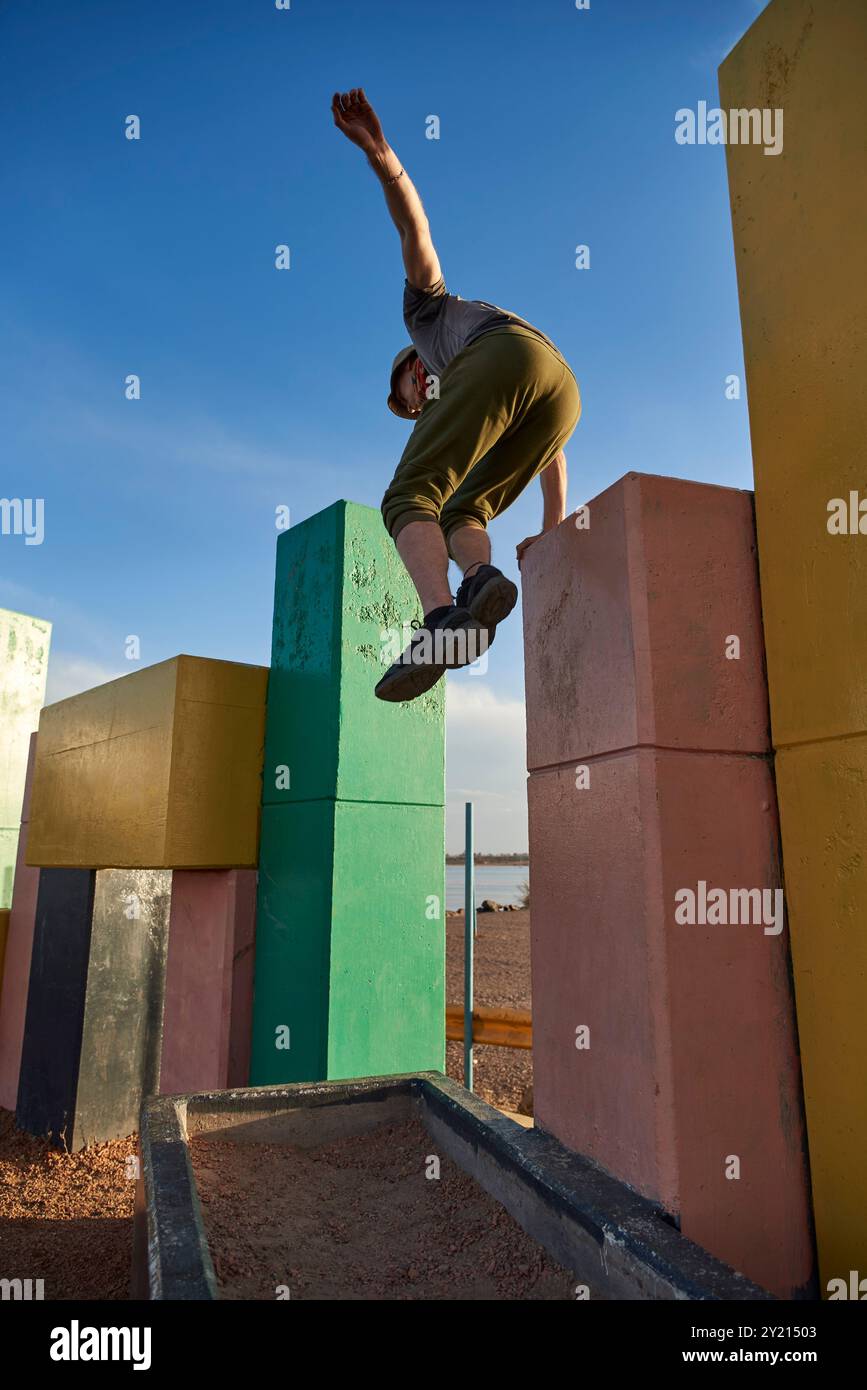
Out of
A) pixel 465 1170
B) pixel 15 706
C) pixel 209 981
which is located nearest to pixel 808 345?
pixel 465 1170

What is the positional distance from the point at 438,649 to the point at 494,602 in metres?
0.17

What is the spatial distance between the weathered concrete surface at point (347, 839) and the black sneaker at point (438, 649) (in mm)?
1485

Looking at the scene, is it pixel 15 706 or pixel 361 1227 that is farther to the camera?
pixel 15 706

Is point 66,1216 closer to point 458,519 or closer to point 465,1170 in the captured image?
point 465,1170

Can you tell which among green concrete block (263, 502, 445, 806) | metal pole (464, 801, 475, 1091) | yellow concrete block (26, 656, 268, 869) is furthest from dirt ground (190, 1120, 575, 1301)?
metal pole (464, 801, 475, 1091)

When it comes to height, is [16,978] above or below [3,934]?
below

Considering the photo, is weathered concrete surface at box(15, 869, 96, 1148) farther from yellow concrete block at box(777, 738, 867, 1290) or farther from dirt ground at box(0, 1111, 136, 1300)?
yellow concrete block at box(777, 738, 867, 1290)

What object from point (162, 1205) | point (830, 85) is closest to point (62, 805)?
point (162, 1205)

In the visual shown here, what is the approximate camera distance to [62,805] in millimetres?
4832

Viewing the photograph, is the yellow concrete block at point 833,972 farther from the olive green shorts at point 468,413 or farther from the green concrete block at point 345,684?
the green concrete block at point 345,684

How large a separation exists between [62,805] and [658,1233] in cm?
425

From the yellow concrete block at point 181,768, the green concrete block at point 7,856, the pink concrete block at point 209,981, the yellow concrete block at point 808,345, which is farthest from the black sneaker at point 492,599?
the green concrete block at point 7,856

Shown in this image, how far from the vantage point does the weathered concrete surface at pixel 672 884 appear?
1.65m

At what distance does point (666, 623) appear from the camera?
1.82 metres
